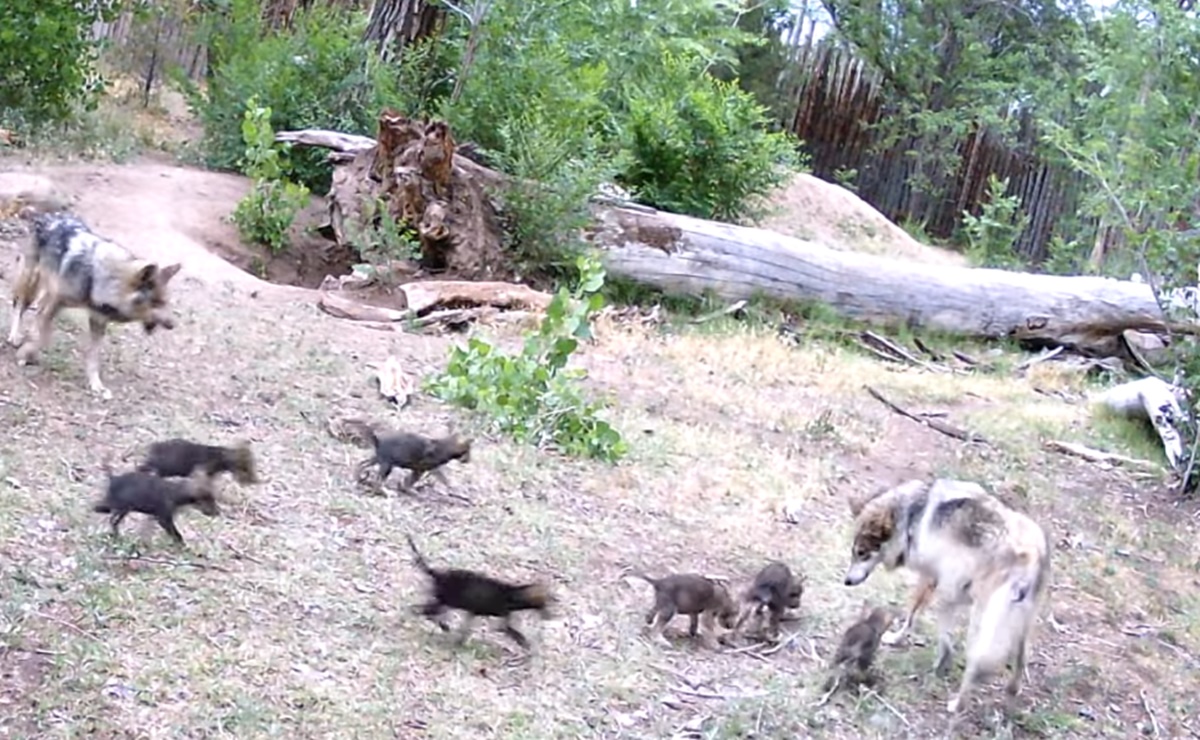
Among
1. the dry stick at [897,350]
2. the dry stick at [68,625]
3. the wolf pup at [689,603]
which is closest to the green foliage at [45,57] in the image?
the dry stick at [897,350]

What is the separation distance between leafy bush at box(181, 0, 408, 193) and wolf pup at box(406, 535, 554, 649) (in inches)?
368

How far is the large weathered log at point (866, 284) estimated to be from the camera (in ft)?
41.7

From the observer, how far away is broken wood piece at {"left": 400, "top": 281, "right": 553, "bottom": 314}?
1069cm

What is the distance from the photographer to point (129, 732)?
12.9ft

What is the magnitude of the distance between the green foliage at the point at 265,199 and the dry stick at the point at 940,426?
204 inches

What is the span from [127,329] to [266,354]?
82cm

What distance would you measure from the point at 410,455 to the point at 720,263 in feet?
22.9

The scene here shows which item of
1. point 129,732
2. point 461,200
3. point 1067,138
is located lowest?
point 129,732

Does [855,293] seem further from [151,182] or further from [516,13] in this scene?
[151,182]

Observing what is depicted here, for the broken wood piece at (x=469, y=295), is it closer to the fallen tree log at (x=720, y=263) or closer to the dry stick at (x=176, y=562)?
the fallen tree log at (x=720, y=263)

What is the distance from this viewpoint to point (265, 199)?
11.9 m

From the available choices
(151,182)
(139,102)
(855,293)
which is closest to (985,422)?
(855,293)

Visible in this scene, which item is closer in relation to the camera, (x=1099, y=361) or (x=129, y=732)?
(x=129, y=732)

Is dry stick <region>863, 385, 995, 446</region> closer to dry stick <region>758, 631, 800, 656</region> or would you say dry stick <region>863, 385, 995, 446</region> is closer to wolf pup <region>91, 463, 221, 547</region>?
dry stick <region>758, 631, 800, 656</region>
